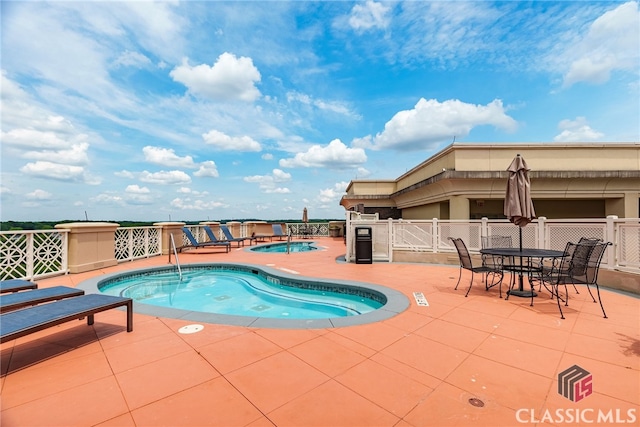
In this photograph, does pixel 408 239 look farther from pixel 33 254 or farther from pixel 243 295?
pixel 33 254

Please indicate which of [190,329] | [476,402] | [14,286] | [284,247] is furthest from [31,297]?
[284,247]

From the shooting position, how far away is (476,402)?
6.61 feet

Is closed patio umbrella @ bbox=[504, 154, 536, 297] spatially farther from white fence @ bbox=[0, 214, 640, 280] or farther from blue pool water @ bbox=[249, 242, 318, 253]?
blue pool water @ bbox=[249, 242, 318, 253]

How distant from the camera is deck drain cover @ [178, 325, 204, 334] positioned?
3427 millimetres

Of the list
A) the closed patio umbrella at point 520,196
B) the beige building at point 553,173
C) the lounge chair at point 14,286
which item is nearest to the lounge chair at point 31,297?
the lounge chair at point 14,286

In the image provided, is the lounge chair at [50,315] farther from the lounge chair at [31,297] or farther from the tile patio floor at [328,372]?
the tile patio floor at [328,372]

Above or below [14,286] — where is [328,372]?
below

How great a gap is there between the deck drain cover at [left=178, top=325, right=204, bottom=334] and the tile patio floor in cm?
13

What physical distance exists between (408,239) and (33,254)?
1025cm

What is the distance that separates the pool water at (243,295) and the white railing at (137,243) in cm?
237

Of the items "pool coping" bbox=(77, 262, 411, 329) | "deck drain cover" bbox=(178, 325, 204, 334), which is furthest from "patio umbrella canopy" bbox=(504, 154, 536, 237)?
"deck drain cover" bbox=(178, 325, 204, 334)

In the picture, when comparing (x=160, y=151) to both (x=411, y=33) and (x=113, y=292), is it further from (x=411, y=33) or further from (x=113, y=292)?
(x=411, y=33)

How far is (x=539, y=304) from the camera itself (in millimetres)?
4582

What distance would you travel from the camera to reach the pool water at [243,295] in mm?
5398
